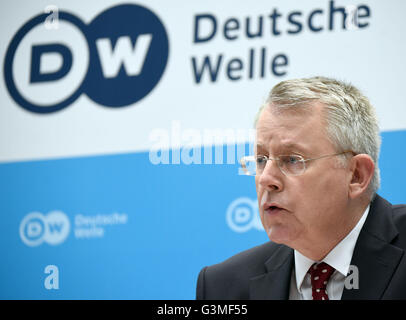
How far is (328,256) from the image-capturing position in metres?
2.09

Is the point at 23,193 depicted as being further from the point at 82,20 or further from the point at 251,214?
the point at 251,214

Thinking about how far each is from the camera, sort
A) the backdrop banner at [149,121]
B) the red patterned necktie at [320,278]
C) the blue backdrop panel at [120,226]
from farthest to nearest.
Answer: the blue backdrop panel at [120,226], the backdrop banner at [149,121], the red patterned necktie at [320,278]

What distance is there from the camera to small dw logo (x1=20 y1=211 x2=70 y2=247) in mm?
3861

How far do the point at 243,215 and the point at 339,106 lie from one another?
1467 millimetres

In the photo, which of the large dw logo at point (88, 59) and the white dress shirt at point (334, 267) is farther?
the large dw logo at point (88, 59)

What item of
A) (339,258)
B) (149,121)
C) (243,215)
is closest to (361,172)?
(339,258)

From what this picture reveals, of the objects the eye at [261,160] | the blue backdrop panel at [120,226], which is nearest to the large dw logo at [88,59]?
the blue backdrop panel at [120,226]

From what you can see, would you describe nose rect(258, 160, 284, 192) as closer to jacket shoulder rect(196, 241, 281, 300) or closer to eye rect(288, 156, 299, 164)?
eye rect(288, 156, 299, 164)

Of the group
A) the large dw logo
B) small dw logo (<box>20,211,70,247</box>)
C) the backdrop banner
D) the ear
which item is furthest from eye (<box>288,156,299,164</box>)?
small dw logo (<box>20,211,70,247</box>)

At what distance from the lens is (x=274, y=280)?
211cm

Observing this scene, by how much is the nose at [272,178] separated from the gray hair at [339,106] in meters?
0.23

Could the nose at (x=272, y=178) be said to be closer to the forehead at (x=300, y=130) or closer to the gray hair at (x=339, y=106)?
the forehead at (x=300, y=130)

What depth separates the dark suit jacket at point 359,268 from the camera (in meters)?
1.90

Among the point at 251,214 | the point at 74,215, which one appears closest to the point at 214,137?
the point at 251,214
